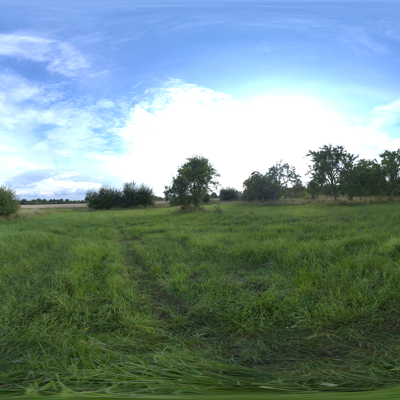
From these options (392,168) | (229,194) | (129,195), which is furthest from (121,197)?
(392,168)

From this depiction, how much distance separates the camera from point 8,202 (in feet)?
73.0

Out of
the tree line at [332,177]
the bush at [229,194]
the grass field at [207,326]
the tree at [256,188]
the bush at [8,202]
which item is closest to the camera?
the grass field at [207,326]

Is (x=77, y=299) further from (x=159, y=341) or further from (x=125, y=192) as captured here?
(x=125, y=192)

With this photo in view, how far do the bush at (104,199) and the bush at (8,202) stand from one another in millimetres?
26740

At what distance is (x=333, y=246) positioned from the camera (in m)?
5.64

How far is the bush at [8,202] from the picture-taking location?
71.7 feet

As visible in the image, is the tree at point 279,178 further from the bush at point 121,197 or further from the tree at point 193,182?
the bush at point 121,197

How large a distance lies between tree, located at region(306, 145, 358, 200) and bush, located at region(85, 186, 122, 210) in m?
40.9

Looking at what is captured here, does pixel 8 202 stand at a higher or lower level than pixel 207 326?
higher

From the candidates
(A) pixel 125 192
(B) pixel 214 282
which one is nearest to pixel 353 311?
(B) pixel 214 282

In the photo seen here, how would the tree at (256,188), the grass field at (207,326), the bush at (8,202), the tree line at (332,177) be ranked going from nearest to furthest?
the grass field at (207,326), the bush at (8,202), the tree line at (332,177), the tree at (256,188)

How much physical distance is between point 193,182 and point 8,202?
19.7 m

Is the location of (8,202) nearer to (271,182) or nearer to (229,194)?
(271,182)

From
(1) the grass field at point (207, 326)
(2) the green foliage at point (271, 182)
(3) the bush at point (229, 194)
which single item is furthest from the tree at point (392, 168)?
(3) the bush at point (229, 194)
